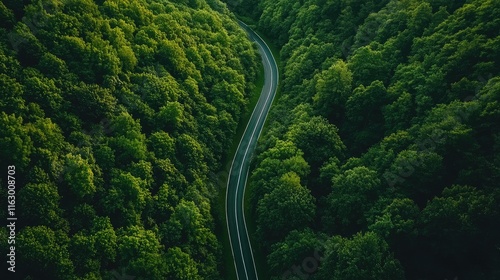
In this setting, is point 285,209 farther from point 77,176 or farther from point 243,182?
point 77,176

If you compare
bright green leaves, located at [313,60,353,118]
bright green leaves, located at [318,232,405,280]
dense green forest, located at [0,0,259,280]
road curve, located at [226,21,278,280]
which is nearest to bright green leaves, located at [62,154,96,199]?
dense green forest, located at [0,0,259,280]

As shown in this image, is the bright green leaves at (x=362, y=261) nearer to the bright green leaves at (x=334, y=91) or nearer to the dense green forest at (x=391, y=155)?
the dense green forest at (x=391, y=155)

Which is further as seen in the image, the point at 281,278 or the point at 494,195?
the point at 281,278

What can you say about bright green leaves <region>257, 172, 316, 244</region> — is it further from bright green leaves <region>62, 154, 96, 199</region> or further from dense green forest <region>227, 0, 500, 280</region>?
bright green leaves <region>62, 154, 96, 199</region>

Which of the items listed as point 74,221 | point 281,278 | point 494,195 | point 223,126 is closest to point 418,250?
point 494,195

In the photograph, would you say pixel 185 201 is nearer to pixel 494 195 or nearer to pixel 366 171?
pixel 366 171

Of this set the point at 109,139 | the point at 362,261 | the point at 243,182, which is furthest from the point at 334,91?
the point at 109,139

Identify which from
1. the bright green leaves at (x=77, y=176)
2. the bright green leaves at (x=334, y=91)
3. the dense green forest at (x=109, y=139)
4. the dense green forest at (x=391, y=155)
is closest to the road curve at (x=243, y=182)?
the dense green forest at (x=109, y=139)
